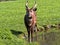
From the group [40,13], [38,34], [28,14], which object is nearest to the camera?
[28,14]

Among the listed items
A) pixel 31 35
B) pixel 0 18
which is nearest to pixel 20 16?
pixel 0 18

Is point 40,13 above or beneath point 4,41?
beneath

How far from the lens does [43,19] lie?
21812 millimetres

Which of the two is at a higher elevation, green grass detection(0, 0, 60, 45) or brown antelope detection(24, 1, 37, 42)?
brown antelope detection(24, 1, 37, 42)

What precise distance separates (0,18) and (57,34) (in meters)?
5.28

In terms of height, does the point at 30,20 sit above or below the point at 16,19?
above

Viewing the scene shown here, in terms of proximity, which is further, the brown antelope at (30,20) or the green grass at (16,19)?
the brown antelope at (30,20)

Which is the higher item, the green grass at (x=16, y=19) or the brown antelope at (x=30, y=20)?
the brown antelope at (x=30, y=20)

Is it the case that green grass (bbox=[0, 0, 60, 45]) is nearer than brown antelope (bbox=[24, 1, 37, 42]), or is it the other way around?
green grass (bbox=[0, 0, 60, 45])

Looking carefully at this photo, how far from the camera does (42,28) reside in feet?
63.8

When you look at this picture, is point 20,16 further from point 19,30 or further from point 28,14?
point 28,14

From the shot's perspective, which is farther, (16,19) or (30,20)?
(16,19)

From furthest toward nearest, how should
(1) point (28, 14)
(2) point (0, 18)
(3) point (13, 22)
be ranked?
(2) point (0, 18) → (3) point (13, 22) → (1) point (28, 14)

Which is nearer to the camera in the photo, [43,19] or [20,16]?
[43,19]
